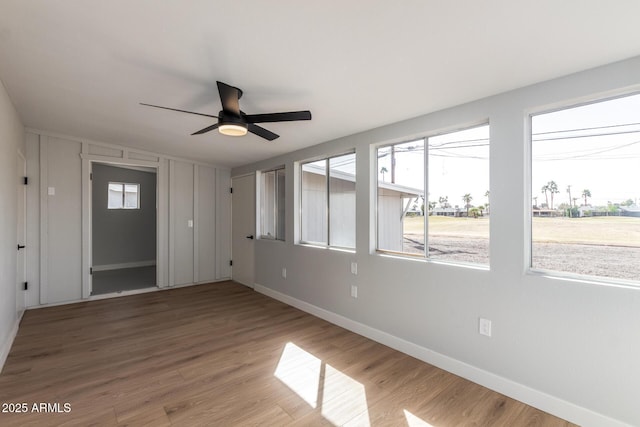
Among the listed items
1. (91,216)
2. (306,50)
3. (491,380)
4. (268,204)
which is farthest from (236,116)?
(91,216)

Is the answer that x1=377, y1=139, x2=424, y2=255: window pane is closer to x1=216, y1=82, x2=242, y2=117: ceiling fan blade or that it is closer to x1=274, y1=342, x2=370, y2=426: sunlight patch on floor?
x1=274, y1=342, x2=370, y2=426: sunlight patch on floor

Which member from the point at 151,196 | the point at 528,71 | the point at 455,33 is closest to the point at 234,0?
the point at 455,33

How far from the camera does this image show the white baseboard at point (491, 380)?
1.92 metres

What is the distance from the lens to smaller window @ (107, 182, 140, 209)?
22.4ft

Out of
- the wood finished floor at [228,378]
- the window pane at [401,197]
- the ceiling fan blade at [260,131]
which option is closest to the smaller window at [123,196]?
the wood finished floor at [228,378]

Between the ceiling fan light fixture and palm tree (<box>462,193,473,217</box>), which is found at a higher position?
the ceiling fan light fixture

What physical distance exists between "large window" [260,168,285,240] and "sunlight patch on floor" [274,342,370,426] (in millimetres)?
2420

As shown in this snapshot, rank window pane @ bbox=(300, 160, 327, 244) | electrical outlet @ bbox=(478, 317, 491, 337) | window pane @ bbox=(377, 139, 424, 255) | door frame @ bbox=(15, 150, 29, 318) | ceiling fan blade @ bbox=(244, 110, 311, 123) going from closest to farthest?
ceiling fan blade @ bbox=(244, 110, 311, 123)
electrical outlet @ bbox=(478, 317, 491, 337)
window pane @ bbox=(377, 139, 424, 255)
door frame @ bbox=(15, 150, 29, 318)
window pane @ bbox=(300, 160, 327, 244)

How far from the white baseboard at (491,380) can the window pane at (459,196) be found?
892 millimetres

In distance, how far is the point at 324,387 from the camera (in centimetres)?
234

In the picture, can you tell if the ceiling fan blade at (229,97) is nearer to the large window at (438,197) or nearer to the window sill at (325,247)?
the large window at (438,197)

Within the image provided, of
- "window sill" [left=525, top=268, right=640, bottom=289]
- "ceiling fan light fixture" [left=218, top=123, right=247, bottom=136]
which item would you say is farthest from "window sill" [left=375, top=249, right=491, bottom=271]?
"ceiling fan light fixture" [left=218, top=123, right=247, bottom=136]

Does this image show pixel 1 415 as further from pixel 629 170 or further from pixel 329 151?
pixel 629 170

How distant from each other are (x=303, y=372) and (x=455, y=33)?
270cm
